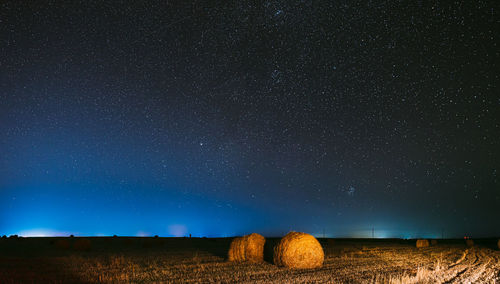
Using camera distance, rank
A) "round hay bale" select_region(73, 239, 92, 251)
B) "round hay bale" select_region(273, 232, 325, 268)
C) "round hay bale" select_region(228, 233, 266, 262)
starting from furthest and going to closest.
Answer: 1. "round hay bale" select_region(73, 239, 92, 251)
2. "round hay bale" select_region(228, 233, 266, 262)
3. "round hay bale" select_region(273, 232, 325, 268)

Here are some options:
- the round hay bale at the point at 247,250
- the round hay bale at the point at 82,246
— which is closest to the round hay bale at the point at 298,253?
the round hay bale at the point at 247,250

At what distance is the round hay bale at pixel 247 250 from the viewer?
18156 millimetres

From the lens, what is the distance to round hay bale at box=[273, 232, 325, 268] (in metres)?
15.9

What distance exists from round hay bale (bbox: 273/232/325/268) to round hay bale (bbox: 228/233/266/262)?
1.86 meters

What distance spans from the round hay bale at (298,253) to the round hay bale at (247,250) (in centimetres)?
186

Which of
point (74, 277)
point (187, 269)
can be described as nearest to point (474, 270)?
point (187, 269)

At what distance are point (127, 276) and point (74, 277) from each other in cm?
173

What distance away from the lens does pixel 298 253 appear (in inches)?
630

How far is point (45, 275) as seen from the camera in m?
13.0

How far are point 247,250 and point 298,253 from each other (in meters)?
3.12

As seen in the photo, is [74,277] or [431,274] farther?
[431,274]

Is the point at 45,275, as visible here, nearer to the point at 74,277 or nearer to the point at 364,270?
the point at 74,277

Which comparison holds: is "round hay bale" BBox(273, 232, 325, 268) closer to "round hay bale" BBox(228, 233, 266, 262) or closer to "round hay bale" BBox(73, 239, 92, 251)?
"round hay bale" BBox(228, 233, 266, 262)

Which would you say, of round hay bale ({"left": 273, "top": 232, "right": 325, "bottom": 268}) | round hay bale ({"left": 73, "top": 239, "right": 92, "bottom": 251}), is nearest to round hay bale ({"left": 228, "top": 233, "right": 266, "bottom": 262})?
round hay bale ({"left": 273, "top": 232, "right": 325, "bottom": 268})
